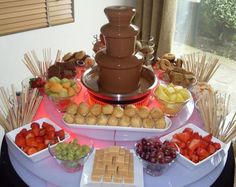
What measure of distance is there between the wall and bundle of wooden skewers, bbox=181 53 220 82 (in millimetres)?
1266

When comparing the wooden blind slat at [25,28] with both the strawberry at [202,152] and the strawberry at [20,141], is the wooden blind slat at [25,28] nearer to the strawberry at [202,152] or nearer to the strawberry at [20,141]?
the strawberry at [20,141]

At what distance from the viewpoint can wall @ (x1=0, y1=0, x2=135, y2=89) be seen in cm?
269

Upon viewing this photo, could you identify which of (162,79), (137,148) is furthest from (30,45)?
(137,148)

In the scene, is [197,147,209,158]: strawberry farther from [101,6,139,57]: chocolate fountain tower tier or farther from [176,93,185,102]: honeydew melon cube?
[101,6,139,57]: chocolate fountain tower tier

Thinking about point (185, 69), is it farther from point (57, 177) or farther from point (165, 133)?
point (57, 177)

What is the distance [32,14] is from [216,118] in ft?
5.96

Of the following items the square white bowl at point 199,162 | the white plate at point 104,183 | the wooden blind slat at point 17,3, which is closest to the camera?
the white plate at point 104,183

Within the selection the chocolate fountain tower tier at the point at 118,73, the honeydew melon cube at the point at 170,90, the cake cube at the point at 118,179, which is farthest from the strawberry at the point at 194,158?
the chocolate fountain tower tier at the point at 118,73

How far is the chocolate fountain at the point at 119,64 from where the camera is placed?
1604 mm

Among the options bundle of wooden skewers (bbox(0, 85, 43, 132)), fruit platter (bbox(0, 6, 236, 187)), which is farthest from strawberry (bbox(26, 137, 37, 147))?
bundle of wooden skewers (bbox(0, 85, 43, 132))

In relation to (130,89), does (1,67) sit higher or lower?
lower

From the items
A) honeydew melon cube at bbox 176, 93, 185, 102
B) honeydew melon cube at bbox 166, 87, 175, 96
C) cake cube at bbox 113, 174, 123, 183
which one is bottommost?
cake cube at bbox 113, 174, 123, 183

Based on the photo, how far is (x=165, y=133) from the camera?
1589mm

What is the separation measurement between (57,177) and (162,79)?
41.9 inches
